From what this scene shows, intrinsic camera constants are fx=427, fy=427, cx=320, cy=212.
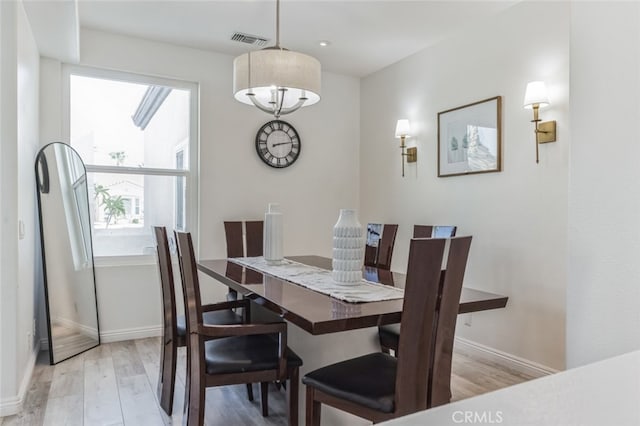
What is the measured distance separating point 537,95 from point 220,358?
259 cm

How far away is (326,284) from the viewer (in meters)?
2.21

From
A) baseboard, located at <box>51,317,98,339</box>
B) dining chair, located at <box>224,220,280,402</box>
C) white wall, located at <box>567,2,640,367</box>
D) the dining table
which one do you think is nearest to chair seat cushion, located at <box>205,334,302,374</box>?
the dining table

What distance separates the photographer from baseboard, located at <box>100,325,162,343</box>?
147 inches

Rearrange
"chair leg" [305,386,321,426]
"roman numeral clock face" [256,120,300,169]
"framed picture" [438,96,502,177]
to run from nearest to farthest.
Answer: "chair leg" [305,386,321,426]
"framed picture" [438,96,502,177]
"roman numeral clock face" [256,120,300,169]

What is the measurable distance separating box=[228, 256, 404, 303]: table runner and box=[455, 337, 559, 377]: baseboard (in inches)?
62.4

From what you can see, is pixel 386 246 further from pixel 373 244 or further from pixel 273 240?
pixel 273 240

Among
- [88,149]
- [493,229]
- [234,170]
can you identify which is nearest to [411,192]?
[493,229]

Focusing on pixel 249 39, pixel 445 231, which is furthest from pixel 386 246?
pixel 249 39

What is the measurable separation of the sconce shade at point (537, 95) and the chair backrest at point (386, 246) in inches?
49.8

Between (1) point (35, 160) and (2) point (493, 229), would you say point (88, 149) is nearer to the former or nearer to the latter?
(1) point (35, 160)

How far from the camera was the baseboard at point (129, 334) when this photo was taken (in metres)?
3.73

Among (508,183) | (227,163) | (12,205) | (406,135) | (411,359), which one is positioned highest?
(406,135)

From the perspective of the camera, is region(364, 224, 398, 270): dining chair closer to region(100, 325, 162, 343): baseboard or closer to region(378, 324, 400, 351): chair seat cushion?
region(378, 324, 400, 351): chair seat cushion
